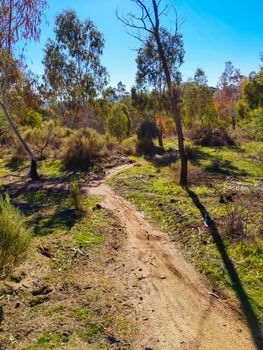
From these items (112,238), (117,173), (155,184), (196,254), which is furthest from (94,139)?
(196,254)

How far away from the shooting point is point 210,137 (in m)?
26.4

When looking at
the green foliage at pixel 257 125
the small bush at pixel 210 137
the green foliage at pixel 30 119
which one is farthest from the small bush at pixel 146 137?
the green foliage at pixel 30 119

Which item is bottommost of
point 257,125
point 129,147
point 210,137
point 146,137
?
point 129,147

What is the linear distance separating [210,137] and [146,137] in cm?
672

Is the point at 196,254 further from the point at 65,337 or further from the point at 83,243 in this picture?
the point at 65,337

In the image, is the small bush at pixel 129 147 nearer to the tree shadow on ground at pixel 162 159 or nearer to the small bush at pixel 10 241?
the tree shadow on ground at pixel 162 159

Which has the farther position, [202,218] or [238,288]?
[202,218]

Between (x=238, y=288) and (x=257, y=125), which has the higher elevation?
(x=257, y=125)

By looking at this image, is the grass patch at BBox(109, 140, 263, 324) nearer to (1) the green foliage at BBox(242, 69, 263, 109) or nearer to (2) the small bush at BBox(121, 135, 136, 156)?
(2) the small bush at BBox(121, 135, 136, 156)

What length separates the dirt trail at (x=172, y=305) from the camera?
13.5 ft

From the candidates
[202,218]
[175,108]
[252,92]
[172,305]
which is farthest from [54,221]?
[252,92]

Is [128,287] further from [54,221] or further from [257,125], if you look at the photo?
[257,125]

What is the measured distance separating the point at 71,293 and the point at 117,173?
373 inches

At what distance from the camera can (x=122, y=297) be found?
16.5 feet
